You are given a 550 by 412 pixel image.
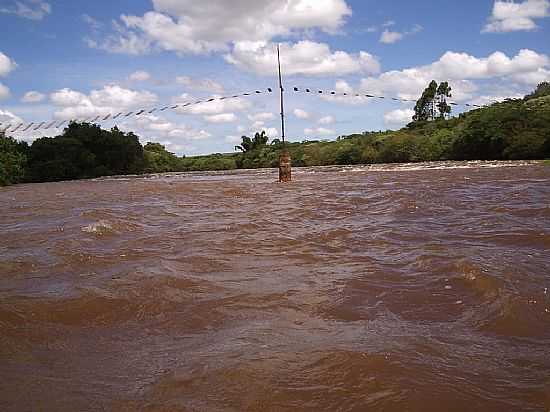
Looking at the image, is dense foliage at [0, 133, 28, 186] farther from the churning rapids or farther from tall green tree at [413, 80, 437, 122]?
tall green tree at [413, 80, 437, 122]

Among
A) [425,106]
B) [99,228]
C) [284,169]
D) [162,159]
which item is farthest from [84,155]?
[425,106]

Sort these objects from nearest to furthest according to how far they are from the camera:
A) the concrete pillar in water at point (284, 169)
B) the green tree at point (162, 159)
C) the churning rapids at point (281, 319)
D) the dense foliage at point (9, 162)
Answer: the churning rapids at point (281, 319), the concrete pillar in water at point (284, 169), the dense foliage at point (9, 162), the green tree at point (162, 159)

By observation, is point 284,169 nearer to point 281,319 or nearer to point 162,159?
point 281,319

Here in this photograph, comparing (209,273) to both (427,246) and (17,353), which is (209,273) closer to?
(17,353)

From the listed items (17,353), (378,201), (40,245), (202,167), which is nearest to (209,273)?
(17,353)

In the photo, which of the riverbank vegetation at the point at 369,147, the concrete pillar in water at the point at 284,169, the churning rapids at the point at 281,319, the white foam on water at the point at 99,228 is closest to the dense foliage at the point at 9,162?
the riverbank vegetation at the point at 369,147

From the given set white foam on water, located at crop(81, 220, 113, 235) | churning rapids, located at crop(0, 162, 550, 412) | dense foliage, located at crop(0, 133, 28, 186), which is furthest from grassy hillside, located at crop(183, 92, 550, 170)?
dense foliage, located at crop(0, 133, 28, 186)

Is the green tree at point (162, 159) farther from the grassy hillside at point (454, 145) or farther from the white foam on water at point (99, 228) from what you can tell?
the white foam on water at point (99, 228)

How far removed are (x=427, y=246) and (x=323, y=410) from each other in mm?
3168

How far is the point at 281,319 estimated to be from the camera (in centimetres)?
287

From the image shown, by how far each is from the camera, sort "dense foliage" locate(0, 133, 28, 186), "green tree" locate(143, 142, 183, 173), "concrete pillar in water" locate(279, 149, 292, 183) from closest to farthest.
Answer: "concrete pillar in water" locate(279, 149, 292, 183), "dense foliage" locate(0, 133, 28, 186), "green tree" locate(143, 142, 183, 173)

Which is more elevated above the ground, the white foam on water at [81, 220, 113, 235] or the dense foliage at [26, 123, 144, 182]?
the dense foliage at [26, 123, 144, 182]

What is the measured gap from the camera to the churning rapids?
1938 mm

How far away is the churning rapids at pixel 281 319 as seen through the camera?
194 cm
